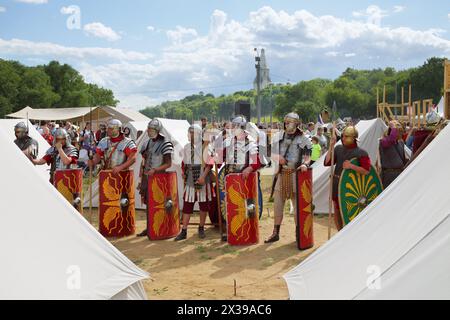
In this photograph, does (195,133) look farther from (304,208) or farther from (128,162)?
(304,208)

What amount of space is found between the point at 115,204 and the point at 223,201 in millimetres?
1534

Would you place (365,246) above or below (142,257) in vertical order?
above

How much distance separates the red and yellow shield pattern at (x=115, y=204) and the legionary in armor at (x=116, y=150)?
0.49 feet

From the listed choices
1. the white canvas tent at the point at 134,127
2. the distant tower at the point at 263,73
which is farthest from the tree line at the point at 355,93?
the white canvas tent at the point at 134,127

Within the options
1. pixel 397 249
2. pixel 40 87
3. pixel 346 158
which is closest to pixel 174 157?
pixel 346 158

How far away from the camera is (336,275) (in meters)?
3.28

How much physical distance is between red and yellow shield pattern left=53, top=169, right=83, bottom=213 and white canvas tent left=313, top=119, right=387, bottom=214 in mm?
4017

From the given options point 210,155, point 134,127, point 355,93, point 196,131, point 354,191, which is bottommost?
point 354,191

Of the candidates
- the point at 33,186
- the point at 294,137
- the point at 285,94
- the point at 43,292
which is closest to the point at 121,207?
the point at 294,137

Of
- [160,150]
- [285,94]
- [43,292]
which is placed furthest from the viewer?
[285,94]

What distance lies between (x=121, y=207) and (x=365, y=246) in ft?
14.3

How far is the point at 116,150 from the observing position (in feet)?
21.9
